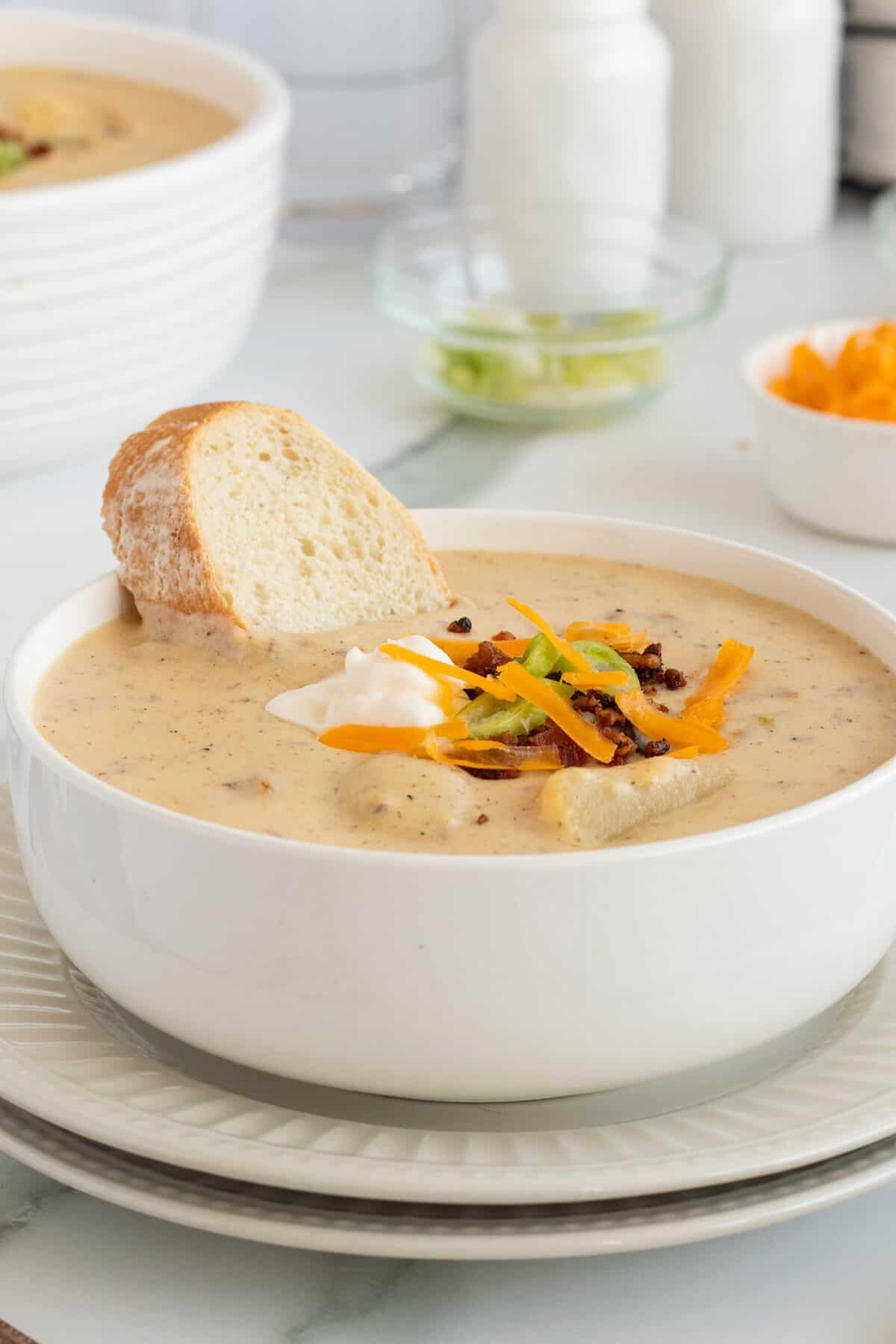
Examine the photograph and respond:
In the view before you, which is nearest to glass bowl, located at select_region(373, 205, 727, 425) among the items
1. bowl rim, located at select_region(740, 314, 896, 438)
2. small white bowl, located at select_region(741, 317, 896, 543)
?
bowl rim, located at select_region(740, 314, 896, 438)

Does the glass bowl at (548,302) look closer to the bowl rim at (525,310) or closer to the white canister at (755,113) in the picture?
the bowl rim at (525,310)

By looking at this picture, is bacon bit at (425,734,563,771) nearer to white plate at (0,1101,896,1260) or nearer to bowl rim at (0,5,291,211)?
white plate at (0,1101,896,1260)

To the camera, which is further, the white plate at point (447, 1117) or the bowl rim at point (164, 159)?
the bowl rim at point (164, 159)

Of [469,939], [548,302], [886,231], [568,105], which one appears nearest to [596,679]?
[469,939]

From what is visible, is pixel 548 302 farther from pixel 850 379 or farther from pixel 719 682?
pixel 719 682

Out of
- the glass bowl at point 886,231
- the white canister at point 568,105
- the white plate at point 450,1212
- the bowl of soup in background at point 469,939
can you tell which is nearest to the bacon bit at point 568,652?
the bowl of soup in background at point 469,939

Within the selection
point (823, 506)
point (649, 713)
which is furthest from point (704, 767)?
point (823, 506)
